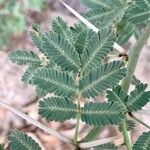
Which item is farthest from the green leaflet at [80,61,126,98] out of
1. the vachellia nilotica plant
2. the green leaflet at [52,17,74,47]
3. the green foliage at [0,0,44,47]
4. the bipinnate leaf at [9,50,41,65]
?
the green foliage at [0,0,44,47]

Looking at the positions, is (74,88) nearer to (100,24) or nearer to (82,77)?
(82,77)

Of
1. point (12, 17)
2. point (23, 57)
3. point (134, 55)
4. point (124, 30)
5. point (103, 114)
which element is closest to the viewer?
point (103, 114)

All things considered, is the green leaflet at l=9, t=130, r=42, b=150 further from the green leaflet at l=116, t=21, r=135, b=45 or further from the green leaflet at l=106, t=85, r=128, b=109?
the green leaflet at l=116, t=21, r=135, b=45

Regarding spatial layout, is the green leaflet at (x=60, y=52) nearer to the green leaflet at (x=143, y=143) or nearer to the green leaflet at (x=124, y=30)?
the green leaflet at (x=143, y=143)

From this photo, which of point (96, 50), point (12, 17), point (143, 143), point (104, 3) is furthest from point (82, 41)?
point (12, 17)

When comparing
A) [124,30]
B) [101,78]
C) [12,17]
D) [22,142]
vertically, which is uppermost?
[12,17]

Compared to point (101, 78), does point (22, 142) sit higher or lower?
lower

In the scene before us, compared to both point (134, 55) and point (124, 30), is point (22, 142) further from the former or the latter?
point (124, 30)
